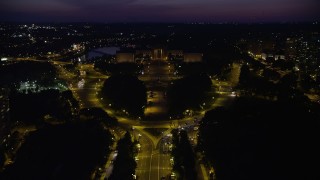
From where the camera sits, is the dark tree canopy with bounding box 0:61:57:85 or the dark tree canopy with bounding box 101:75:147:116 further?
the dark tree canopy with bounding box 0:61:57:85

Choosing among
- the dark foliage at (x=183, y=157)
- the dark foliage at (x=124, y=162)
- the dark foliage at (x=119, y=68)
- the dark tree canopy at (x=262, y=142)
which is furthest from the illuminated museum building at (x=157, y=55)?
the dark foliage at (x=124, y=162)

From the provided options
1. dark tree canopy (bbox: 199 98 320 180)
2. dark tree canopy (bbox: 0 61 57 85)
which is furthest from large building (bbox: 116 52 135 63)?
dark tree canopy (bbox: 199 98 320 180)

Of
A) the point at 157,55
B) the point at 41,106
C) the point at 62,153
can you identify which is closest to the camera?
the point at 62,153

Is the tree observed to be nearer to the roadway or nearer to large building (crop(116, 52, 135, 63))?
the roadway

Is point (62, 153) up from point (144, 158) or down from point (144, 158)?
up

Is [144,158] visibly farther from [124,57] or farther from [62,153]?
[124,57]

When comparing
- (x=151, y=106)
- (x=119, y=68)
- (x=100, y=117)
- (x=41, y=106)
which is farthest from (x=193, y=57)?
(x=100, y=117)
